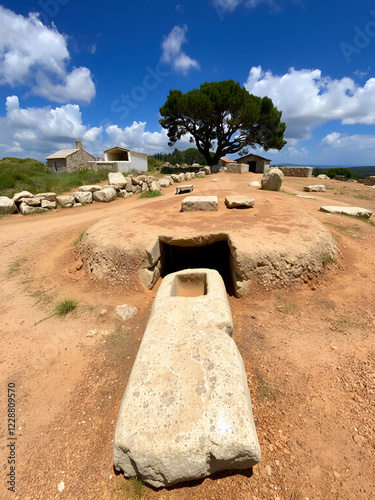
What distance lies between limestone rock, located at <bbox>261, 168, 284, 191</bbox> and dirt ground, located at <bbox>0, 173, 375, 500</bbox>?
7998mm

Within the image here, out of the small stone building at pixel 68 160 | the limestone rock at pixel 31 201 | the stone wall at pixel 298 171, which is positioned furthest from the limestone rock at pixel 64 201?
the stone wall at pixel 298 171

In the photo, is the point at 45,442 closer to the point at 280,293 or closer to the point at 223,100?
the point at 280,293

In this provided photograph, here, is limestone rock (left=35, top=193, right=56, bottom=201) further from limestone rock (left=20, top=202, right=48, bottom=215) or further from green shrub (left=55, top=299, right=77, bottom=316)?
green shrub (left=55, top=299, right=77, bottom=316)

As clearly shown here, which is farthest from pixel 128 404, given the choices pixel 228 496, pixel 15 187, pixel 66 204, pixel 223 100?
pixel 223 100

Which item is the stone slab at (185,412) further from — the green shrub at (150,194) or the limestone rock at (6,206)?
the green shrub at (150,194)

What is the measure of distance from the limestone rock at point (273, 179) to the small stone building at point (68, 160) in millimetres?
17978

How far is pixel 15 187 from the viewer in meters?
13.2

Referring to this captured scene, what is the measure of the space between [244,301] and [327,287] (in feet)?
5.82

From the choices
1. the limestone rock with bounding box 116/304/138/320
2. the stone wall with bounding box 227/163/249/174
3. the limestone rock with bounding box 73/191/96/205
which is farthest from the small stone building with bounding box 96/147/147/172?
the limestone rock with bounding box 116/304/138/320

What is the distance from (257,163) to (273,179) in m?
16.7

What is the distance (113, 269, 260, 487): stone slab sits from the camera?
178 cm

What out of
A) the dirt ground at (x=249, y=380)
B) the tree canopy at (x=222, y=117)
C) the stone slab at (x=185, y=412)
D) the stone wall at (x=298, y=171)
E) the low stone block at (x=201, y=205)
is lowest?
the dirt ground at (x=249, y=380)

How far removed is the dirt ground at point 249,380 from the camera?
6.72ft

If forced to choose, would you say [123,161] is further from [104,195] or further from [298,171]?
[298,171]
